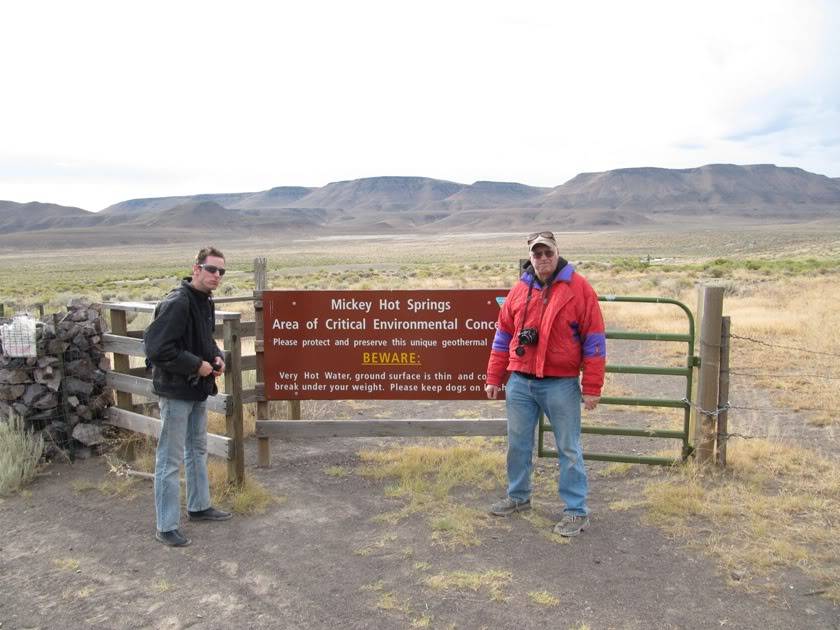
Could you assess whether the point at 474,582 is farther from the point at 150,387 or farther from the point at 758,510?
the point at 150,387

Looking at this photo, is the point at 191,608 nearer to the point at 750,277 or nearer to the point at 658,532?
the point at 658,532

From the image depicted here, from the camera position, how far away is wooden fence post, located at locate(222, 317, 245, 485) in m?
5.34

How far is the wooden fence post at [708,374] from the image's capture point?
Answer: 5613 millimetres

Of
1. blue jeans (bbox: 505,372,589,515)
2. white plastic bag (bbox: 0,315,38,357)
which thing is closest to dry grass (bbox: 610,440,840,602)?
blue jeans (bbox: 505,372,589,515)

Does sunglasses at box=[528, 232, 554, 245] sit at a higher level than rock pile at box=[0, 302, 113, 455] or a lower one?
higher

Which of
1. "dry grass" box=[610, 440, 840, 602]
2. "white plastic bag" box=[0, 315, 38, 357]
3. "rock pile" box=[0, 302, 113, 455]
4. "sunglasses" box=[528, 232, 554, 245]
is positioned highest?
"sunglasses" box=[528, 232, 554, 245]

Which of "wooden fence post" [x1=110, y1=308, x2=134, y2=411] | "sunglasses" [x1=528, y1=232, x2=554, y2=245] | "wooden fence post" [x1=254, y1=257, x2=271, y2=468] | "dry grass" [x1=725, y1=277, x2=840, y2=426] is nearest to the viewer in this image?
"sunglasses" [x1=528, y1=232, x2=554, y2=245]

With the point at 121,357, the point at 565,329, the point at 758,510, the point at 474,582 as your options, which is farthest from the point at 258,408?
the point at 758,510

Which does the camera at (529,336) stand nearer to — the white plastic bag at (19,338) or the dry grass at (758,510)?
the dry grass at (758,510)

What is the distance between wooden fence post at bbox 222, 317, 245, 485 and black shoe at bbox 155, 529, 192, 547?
2.74ft

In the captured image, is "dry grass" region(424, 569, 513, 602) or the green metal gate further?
the green metal gate

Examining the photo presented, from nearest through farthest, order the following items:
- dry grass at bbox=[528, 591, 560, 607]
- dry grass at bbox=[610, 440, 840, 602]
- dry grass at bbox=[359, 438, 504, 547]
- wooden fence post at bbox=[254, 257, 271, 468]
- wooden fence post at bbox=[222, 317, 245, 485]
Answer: dry grass at bbox=[528, 591, 560, 607] → dry grass at bbox=[610, 440, 840, 602] → dry grass at bbox=[359, 438, 504, 547] → wooden fence post at bbox=[222, 317, 245, 485] → wooden fence post at bbox=[254, 257, 271, 468]

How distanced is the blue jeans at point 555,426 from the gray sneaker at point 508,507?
4.3 inches

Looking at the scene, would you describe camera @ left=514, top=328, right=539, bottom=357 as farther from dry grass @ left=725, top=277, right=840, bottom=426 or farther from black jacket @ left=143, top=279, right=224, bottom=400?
dry grass @ left=725, top=277, right=840, bottom=426
